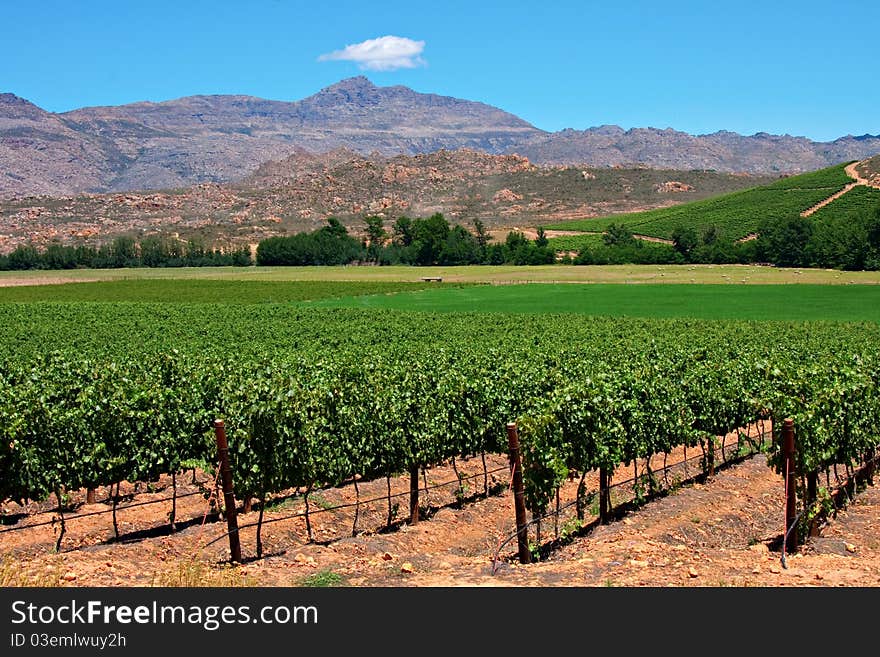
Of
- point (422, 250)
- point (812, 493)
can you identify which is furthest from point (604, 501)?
point (422, 250)

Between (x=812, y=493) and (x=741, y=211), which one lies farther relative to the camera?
(x=741, y=211)

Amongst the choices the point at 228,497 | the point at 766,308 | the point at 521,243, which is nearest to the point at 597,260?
the point at 521,243

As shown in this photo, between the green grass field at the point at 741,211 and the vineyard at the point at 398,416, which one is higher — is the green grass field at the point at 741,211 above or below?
above

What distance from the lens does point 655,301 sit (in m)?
72.1

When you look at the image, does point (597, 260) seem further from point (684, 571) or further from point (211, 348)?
point (684, 571)

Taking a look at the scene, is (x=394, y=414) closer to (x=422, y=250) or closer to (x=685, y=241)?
(x=685, y=241)

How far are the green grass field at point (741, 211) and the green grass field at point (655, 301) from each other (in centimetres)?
7412

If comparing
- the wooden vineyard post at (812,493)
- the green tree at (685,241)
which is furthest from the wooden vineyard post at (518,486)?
the green tree at (685,241)

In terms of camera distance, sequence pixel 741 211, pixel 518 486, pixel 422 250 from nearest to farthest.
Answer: pixel 518 486, pixel 422 250, pixel 741 211

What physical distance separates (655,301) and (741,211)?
373 ft

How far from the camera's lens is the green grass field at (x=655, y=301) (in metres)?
60.5

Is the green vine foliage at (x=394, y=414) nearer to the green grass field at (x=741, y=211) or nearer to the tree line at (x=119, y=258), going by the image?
the tree line at (x=119, y=258)

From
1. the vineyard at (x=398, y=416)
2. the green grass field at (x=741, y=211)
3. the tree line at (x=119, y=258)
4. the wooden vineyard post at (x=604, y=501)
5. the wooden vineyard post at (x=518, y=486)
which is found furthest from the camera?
the green grass field at (x=741, y=211)

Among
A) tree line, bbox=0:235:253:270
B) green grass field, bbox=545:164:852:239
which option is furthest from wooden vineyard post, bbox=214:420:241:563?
green grass field, bbox=545:164:852:239
